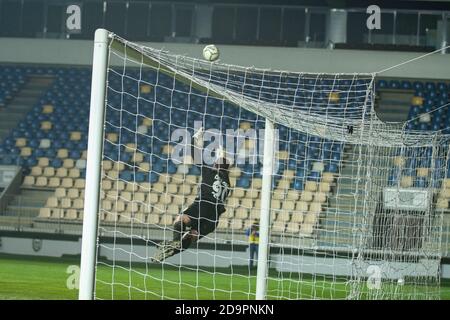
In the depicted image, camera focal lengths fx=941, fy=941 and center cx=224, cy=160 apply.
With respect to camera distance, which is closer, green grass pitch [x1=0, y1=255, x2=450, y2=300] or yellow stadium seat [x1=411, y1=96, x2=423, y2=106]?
green grass pitch [x1=0, y1=255, x2=450, y2=300]

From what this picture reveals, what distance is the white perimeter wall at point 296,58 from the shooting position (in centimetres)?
2295

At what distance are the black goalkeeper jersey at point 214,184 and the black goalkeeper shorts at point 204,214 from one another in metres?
0.09

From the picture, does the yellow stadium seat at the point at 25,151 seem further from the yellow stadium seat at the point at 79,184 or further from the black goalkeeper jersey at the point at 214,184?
the black goalkeeper jersey at the point at 214,184

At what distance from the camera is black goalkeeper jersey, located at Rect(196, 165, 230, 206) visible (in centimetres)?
1005

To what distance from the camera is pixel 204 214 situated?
10375mm

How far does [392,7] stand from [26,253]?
36.7 feet

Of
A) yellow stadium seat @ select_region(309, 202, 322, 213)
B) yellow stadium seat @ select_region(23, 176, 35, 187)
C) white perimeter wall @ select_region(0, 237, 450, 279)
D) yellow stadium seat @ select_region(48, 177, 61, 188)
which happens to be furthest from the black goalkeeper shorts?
yellow stadium seat @ select_region(23, 176, 35, 187)

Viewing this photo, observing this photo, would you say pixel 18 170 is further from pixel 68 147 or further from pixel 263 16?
pixel 263 16

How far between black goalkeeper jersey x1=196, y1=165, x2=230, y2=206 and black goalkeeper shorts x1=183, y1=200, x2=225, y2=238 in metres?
0.09

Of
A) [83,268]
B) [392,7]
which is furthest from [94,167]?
[392,7]

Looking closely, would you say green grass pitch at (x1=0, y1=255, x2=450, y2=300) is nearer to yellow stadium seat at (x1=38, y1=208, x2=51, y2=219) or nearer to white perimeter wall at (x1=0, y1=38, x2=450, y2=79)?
yellow stadium seat at (x1=38, y1=208, x2=51, y2=219)

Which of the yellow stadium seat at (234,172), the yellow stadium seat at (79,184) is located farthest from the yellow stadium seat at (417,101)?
the yellow stadium seat at (79,184)

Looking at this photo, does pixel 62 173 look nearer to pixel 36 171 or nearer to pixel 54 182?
pixel 54 182

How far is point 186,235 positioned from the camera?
33.1 ft
